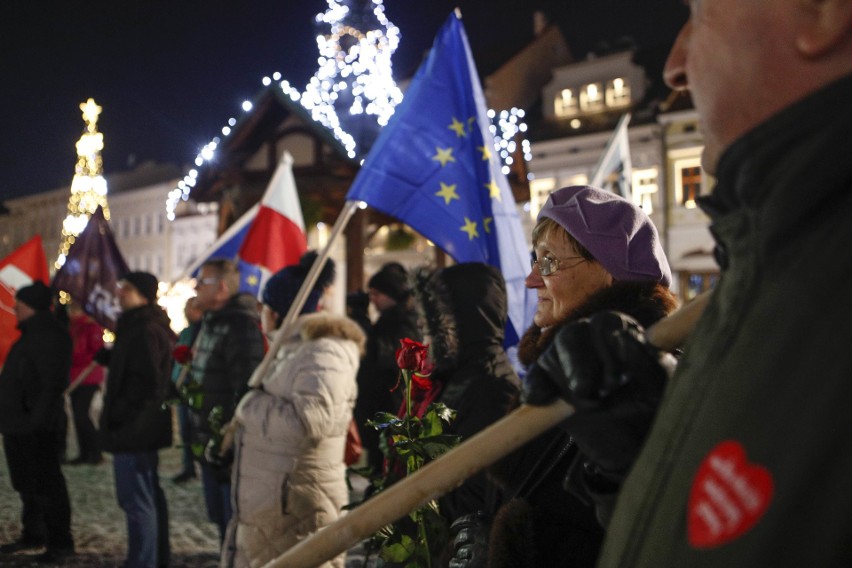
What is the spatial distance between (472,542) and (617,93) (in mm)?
28768

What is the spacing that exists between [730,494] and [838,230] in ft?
0.77

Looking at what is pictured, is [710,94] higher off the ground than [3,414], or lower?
higher

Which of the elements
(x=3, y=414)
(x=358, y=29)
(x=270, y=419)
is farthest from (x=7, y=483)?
(x=358, y=29)

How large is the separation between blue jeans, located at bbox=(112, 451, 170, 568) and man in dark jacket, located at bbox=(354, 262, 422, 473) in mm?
2376

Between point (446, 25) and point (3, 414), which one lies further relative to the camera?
point (3, 414)

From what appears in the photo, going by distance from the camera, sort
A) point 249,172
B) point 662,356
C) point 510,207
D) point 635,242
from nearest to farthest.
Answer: point 662,356, point 635,242, point 510,207, point 249,172

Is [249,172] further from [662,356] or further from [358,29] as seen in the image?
[662,356]

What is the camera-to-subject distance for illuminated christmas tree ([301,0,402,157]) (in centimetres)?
1886

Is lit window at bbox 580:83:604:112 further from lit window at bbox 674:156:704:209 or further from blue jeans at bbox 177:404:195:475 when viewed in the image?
blue jeans at bbox 177:404:195:475

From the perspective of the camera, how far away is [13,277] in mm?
8320

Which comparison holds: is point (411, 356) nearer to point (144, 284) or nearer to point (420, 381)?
point (420, 381)

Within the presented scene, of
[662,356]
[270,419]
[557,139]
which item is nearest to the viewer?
[662,356]

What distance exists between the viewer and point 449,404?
9.79 feet

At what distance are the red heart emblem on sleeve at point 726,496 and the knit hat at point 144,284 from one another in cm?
537
